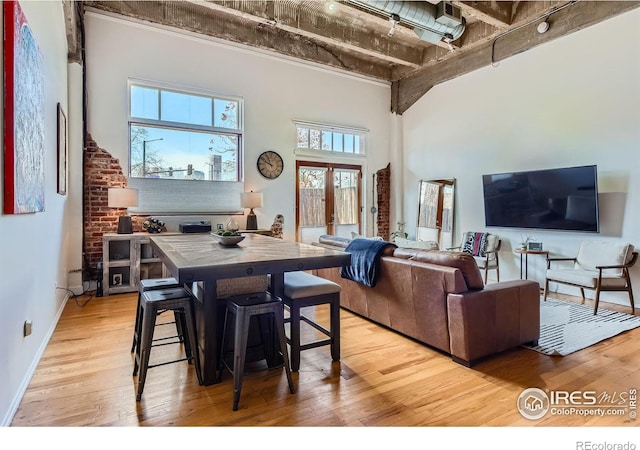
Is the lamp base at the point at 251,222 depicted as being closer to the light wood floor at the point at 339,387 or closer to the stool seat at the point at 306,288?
the light wood floor at the point at 339,387

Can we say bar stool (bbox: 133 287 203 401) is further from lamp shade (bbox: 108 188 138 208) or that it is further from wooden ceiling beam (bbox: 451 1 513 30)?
wooden ceiling beam (bbox: 451 1 513 30)

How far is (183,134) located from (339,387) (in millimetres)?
4472

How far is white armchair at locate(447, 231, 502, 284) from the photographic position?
17.5 ft

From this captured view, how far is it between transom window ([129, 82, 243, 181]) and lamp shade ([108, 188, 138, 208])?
1.85 feet

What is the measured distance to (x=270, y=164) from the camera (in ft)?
19.9

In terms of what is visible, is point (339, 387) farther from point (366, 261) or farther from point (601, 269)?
point (601, 269)

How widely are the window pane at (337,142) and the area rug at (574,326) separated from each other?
13.8ft

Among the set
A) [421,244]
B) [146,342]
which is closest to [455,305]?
[421,244]

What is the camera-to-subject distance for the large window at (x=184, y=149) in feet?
16.8

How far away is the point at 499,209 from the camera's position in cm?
546

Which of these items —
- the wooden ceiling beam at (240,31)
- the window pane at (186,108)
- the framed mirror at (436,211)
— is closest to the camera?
the wooden ceiling beam at (240,31)

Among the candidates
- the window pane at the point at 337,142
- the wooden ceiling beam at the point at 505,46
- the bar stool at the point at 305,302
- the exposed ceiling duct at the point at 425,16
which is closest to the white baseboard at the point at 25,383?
the bar stool at the point at 305,302
